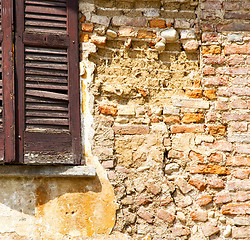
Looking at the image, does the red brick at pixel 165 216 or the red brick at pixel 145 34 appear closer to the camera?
the red brick at pixel 165 216

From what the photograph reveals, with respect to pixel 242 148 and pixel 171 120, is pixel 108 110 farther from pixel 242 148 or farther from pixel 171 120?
pixel 242 148

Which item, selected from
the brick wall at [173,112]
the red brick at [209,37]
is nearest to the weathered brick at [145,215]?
the brick wall at [173,112]

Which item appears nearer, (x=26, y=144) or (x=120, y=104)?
(x=26, y=144)

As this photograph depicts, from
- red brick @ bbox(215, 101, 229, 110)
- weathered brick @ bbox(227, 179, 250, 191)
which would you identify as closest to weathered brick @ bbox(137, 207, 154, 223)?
weathered brick @ bbox(227, 179, 250, 191)

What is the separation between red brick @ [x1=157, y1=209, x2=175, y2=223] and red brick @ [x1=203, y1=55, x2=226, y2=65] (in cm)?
132

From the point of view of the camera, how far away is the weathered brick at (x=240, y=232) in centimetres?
389

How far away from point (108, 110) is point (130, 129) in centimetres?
24

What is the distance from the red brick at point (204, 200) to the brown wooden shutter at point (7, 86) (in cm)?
150

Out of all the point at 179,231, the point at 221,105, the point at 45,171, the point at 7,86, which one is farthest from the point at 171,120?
the point at 7,86

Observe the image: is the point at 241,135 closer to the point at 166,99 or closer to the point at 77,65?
the point at 166,99

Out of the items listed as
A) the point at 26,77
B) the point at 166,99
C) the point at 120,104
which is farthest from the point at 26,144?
the point at 166,99

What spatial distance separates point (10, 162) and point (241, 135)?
189cm

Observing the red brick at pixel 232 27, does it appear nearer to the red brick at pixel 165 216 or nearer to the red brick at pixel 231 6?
the red brick at pixel 231 6

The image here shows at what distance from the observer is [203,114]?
412 cm
